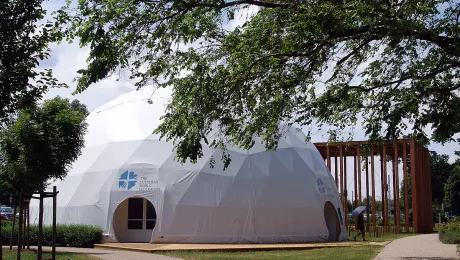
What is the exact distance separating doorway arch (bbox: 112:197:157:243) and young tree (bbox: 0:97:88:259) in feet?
24.6

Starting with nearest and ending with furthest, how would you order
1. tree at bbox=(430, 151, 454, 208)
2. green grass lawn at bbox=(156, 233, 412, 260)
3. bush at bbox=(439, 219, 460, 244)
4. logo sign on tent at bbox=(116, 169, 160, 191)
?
green grass lawn at bbox=(156, 233, 412, 260)
bush at bbox=(439, 219, 460, 244)
logo sign on tent at bbox=(116, 169, 160, 191)
tree at bbox=(430, 151, 454, 208)

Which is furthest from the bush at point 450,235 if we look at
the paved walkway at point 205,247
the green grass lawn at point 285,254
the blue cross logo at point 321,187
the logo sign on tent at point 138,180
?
the logo sign on tent at point 138,180

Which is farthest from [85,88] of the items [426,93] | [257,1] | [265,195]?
[265,195]

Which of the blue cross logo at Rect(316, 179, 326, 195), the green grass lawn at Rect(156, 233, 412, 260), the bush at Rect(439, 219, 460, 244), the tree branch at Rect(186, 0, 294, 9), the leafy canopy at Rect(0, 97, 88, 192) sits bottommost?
the green grass lawn at Rect(156, 233, 412, 260)

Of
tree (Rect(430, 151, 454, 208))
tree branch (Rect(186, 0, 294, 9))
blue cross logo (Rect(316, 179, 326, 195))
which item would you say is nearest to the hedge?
blue cross logo (Rect(316, 179, 326, 195))

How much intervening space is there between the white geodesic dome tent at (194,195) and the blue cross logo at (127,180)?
4 centimetres

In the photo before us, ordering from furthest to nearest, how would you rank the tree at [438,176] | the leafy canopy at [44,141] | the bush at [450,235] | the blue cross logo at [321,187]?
the tree at [438,176], the blue cross logo at [321,187], the bush at [450,235], the leafy canopy at [44,141]

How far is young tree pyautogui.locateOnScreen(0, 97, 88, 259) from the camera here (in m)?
13.7

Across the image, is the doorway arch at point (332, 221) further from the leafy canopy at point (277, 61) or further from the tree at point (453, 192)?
the tree at point (453, 192)

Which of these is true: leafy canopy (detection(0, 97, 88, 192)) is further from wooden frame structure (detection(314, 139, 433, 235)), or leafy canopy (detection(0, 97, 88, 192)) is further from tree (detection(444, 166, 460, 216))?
tree (detection(444, 166, 460, 216))

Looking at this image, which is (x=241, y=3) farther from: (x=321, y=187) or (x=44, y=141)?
(x=321, y=187)

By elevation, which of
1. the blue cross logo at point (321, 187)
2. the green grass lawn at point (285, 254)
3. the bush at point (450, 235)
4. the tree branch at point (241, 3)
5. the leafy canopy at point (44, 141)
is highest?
the tree branch at point (241, 3)

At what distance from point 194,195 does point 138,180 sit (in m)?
2.23

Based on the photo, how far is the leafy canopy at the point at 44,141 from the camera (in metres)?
13.7
